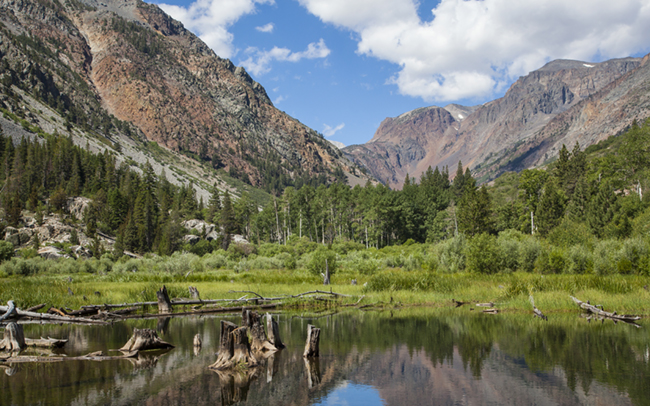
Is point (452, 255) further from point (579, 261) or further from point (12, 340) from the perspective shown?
point (12, 340)

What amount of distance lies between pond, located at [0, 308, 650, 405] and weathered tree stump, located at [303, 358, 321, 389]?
0.21 feet

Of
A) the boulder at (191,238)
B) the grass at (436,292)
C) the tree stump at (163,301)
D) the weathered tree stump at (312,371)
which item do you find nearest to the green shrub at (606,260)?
the grass at (436,292)

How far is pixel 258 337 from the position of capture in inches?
666

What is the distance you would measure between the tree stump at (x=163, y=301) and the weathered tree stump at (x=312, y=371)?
1253cm

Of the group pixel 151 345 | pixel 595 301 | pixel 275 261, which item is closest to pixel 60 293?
pixel 151 345

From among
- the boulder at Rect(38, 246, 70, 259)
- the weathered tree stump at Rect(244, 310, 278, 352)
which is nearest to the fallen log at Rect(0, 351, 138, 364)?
the weathered tree stump at Rect(244, 310, 278, 352)

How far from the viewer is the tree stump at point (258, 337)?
16719mm

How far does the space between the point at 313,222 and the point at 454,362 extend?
355ft

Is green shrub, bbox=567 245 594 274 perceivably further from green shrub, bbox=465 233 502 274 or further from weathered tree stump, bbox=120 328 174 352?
weathered tree stump, bbox=120 328 174 352

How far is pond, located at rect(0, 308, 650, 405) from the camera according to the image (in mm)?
12211

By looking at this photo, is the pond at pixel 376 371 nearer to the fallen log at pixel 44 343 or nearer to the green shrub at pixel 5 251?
the fallen log at pixel 44 343

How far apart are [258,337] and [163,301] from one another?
10.8 metres

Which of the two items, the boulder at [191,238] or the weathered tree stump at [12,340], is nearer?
the weathered tree stump at [12,340]

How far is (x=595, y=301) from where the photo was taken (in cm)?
2678
